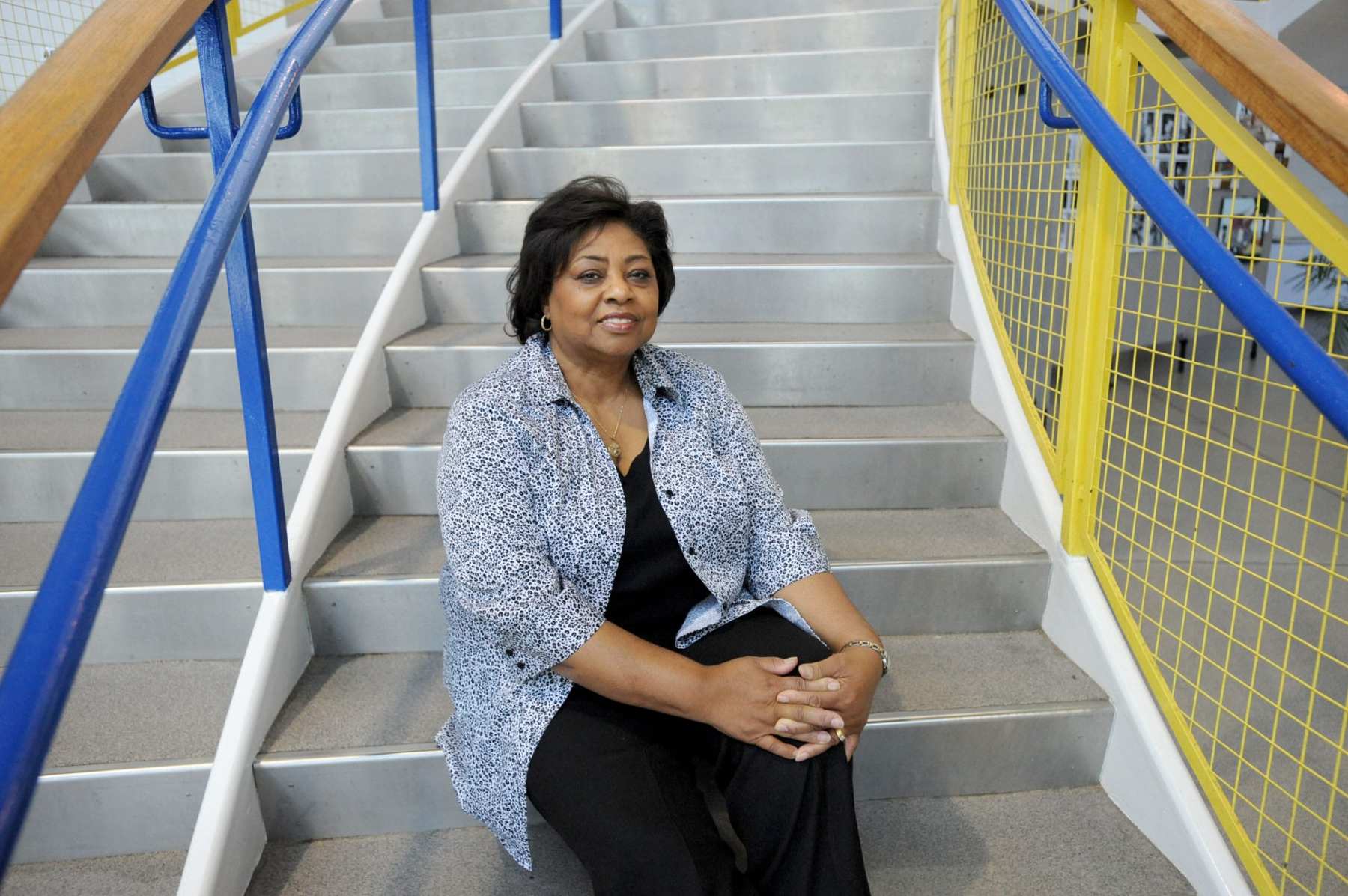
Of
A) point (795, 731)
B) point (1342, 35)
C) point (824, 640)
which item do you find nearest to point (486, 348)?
point (824, 640)

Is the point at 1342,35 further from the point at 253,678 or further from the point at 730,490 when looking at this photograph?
the point at 253,678

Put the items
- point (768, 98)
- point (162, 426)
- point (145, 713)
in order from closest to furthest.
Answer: point (162, 426)
point (145, 713)
point (768, 98)

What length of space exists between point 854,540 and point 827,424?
1.05ft

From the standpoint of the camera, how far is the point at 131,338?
7.38 ft

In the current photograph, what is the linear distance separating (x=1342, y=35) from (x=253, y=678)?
5638 millimetres

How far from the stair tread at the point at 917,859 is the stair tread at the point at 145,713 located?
0.64 feet

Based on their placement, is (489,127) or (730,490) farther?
(489,127)

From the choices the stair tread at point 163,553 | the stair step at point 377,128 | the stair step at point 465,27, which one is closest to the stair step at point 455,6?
the stair step at point 465,27

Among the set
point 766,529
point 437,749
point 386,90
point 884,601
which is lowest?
point 437,749

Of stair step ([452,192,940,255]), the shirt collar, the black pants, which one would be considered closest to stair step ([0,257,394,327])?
stair step ([452,192,940,255])

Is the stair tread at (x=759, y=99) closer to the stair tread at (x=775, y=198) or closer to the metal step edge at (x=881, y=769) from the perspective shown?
the stair tread at (x=775, y=198)

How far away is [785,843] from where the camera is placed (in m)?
1.16

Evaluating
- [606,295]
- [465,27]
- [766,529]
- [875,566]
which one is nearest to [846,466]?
[875,566]

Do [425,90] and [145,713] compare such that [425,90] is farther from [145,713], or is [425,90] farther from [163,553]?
[145,713]
